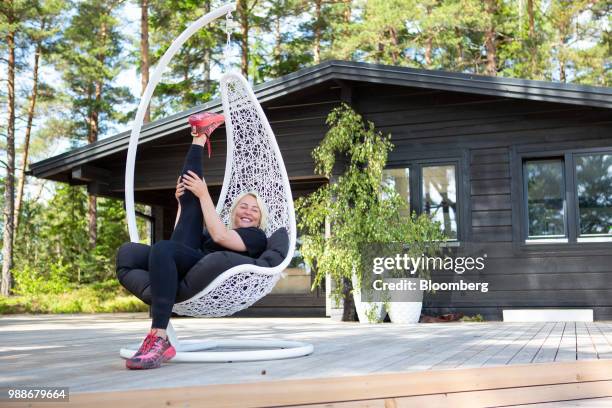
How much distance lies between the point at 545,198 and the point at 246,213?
4.43 m

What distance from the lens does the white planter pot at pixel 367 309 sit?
664 centimetres

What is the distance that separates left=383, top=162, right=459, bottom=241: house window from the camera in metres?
7.21

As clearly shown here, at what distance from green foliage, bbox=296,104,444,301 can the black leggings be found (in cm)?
340

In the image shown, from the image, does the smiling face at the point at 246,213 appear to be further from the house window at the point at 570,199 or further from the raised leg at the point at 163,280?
the house window at the point at 570,199

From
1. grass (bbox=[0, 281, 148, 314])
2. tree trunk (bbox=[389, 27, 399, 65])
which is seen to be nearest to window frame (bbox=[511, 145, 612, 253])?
grass (bbox=[0, 281, 148, 314])

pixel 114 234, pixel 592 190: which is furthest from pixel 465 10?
pixel 114 234

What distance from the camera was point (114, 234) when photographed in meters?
16.0

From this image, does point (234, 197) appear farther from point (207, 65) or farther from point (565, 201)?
point (207, 65)

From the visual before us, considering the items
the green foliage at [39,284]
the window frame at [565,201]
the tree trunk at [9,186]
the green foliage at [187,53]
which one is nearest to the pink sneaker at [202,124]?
the window frame at [565,201]

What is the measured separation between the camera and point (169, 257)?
292 cm

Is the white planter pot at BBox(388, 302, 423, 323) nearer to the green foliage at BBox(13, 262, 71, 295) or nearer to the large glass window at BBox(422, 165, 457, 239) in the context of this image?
the large glass window at BBox(422, 165, 457, 239)

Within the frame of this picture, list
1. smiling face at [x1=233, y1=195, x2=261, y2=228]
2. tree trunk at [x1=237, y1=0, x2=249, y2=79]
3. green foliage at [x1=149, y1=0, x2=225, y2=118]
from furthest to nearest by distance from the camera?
green foliage at [x1=149, y1=0, x2=225, y2=118], tree trunk at [x1=237, y1=0, x2=249, y2=79], smiling face at [x1=233, y1=195, x2=261, y2=228]

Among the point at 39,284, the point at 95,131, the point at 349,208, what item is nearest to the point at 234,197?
the point at 349,208

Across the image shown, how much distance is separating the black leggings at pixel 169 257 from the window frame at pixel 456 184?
424 cm
